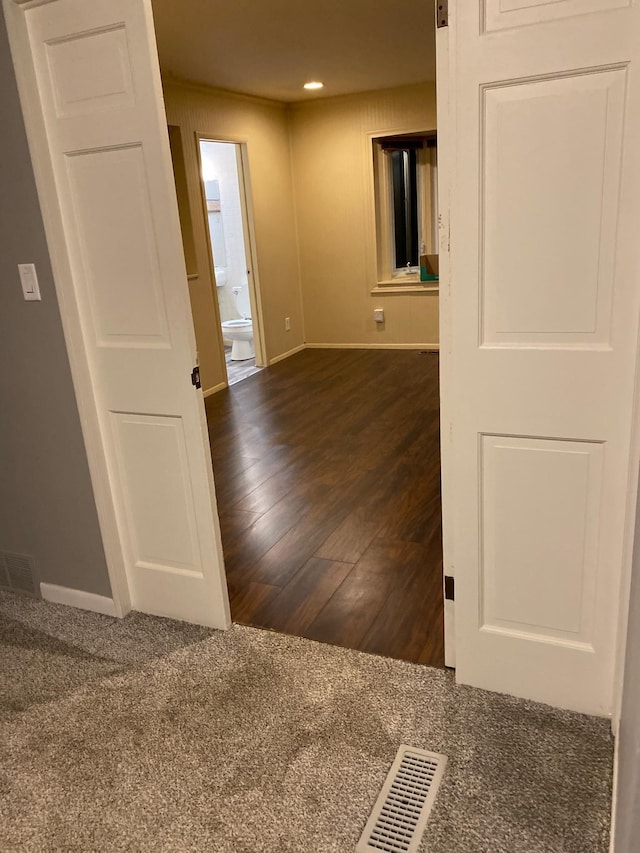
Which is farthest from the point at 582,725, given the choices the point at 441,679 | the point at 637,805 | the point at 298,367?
the point at 298,367

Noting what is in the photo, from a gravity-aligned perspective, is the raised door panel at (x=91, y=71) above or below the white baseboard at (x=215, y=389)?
above

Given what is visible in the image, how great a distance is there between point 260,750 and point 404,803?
0.42m

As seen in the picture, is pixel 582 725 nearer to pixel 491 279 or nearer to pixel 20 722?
pixel 491 279

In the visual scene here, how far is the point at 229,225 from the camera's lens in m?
7.80

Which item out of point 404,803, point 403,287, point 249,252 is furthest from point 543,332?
point 403,287

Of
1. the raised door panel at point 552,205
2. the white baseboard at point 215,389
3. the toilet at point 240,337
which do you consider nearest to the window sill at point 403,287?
the toilet at point 240,337

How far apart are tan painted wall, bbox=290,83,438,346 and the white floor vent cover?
16.7 feet

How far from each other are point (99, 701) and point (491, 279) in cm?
170

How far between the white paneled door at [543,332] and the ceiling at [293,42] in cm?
249

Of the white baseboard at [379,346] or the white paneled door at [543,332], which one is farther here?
the white baseboard at [379,346]

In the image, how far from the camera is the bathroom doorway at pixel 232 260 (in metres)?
6.25

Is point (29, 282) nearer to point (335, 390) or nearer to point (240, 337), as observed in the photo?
point (335, 390)

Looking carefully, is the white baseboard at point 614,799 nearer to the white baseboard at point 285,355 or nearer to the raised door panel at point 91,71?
the raised door panel at point 91,71

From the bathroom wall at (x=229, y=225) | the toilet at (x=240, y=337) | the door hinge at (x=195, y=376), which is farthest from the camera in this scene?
the bathroom wall at (x=229, y=225)
